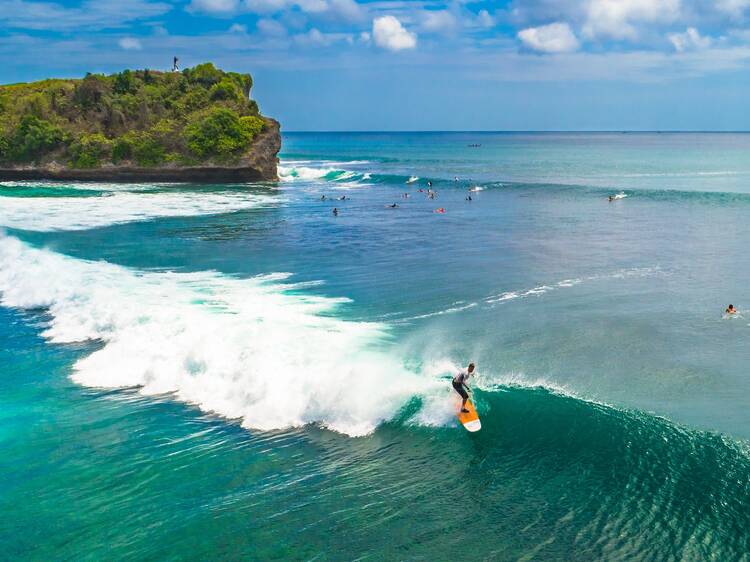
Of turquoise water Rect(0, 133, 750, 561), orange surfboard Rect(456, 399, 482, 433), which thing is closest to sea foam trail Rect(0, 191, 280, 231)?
turquoise water Rect(0, 133, 750, 561)

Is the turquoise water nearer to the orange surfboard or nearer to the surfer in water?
the orange surfboard

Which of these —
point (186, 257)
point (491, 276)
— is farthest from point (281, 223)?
point (491, 276)

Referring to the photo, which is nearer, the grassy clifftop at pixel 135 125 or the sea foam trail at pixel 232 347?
the sea foam trail at pixel 232 347

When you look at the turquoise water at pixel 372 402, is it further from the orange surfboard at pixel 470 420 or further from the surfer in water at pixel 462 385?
the surfer in water at pixel 462 385

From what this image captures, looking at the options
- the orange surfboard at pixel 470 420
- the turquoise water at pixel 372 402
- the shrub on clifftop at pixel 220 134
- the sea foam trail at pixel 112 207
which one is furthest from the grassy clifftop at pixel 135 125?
the orange surfboard at pixel 470 420

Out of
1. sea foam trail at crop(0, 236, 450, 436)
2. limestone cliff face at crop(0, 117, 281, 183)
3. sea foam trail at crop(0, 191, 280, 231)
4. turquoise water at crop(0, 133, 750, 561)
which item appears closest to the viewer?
turquoise water at crop(0, 133, 750, 561)

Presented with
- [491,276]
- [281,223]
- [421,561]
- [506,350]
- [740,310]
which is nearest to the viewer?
[421,561]

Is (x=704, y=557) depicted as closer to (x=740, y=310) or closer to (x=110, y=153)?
(x=740, y=310)
